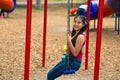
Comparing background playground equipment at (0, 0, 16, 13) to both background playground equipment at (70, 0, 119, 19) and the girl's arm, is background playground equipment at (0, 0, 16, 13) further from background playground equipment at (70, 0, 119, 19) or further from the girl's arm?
the girl's arm

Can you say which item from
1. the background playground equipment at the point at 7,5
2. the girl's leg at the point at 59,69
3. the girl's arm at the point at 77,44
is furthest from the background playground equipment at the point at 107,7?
the girl's arm at the point at 77,44

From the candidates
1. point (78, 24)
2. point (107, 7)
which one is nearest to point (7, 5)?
point (107, 7)

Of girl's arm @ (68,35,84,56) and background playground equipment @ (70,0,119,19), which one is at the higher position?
background playground equipment @ (70,0,119,19)

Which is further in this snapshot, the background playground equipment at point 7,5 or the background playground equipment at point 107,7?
the background playground equipment at point 7,5

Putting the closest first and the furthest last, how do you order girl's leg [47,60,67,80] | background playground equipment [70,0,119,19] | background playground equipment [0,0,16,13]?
1. girl's leg [47,60,67,80]
2. background playground equipment [70,0,119,19]
3. background playground equipment [0,0,16,13]

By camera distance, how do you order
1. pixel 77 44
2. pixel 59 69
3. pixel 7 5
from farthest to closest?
pixel 7 5, pixel 59 69, pixel 77 44

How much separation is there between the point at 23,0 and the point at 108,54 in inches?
635

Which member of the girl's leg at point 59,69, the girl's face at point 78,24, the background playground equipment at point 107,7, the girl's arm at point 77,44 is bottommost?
the girl's leg at point 59,69

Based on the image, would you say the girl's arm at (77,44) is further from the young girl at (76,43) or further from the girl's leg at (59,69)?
the girl's leg at (59,69)

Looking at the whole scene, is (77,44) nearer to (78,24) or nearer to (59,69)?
(78,24)

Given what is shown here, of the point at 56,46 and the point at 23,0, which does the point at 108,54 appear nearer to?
the point at 56,46

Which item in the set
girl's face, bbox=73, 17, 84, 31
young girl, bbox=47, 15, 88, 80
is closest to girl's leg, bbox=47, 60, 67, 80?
young girl, bbox=47, 15, 88, 80

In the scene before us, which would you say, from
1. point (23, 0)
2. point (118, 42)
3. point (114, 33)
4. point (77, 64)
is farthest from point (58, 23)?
point (23, 0)

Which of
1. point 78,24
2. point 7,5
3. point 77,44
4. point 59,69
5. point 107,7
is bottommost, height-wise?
point 59,69
